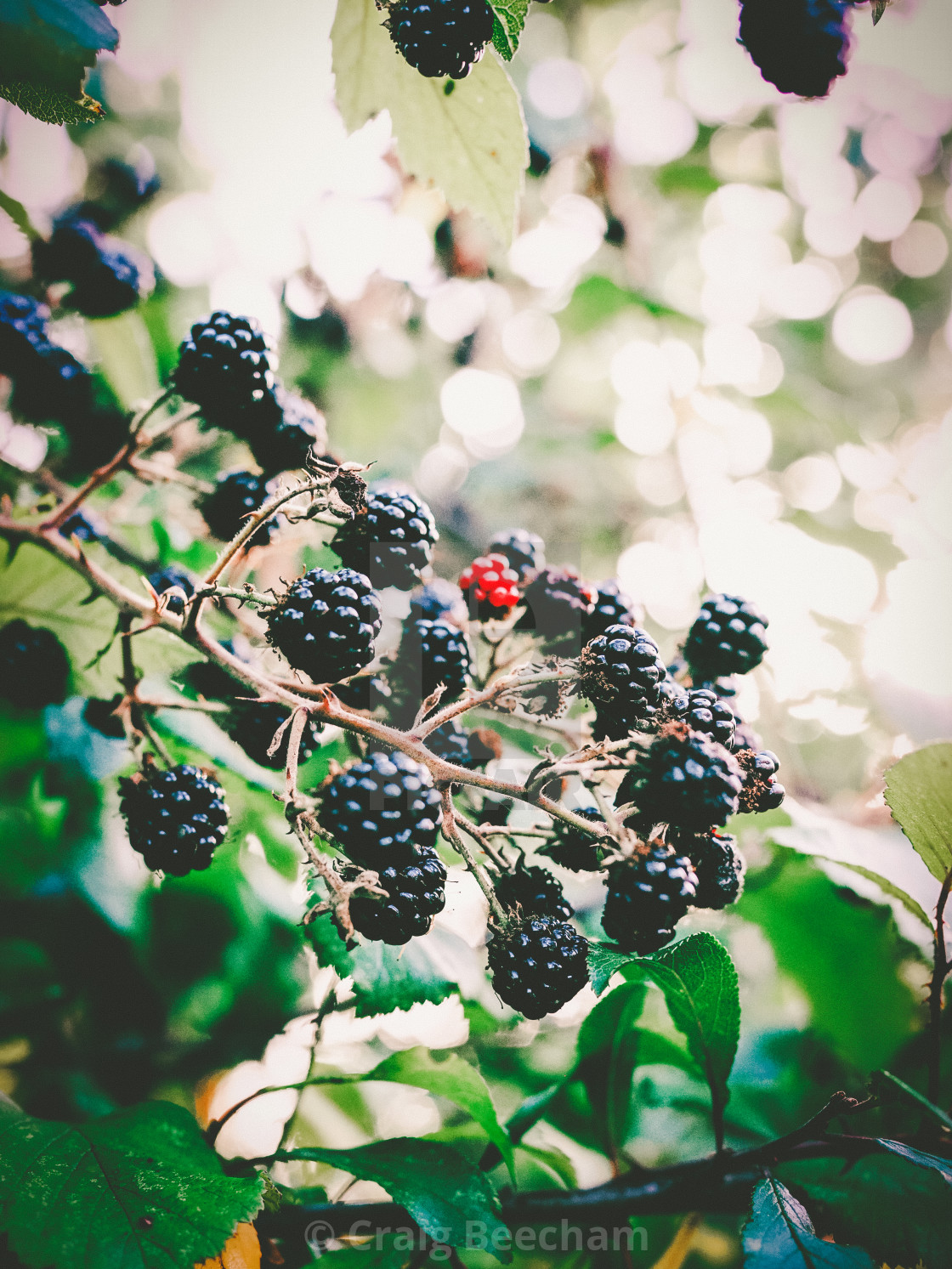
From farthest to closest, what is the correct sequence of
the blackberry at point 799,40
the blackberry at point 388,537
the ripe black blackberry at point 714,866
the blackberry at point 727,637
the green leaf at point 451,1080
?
the green leaf at point 451,1080 < the blackberry at point 727,637 < the blackberry at point 388,537 < the ripe black blackberry at point 714,866 < the blackberry at point 799,40

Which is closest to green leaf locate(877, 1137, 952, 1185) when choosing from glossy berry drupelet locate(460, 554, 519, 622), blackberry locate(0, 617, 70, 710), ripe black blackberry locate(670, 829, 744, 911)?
ripe black blackberry locate(670, 829, 744, 911)

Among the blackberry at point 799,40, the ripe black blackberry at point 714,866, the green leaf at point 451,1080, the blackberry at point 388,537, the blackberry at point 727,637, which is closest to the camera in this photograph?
the blackberry at point 799,40

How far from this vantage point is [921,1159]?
0.87 m

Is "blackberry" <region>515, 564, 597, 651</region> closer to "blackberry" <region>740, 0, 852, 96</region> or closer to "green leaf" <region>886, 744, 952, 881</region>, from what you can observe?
"green leaf" <region>886, 744, 952, 881</region>

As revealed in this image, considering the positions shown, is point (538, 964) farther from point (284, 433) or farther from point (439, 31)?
point (439, 31)

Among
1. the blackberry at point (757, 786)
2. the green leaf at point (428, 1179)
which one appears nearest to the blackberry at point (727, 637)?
the blackberry at point (757, 786)

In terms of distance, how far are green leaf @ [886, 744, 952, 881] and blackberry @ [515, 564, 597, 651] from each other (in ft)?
1.49

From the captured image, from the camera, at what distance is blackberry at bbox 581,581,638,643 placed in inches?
41.1

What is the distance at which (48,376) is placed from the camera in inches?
51.6

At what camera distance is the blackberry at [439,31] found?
2.39 feet

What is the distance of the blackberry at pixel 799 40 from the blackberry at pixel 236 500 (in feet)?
2.60

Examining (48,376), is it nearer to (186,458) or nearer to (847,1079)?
(186,458)

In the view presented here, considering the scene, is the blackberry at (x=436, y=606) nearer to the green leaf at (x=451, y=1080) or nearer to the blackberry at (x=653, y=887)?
the blackberry at (x=653, y=887)

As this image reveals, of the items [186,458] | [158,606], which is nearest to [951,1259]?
[158,606]
